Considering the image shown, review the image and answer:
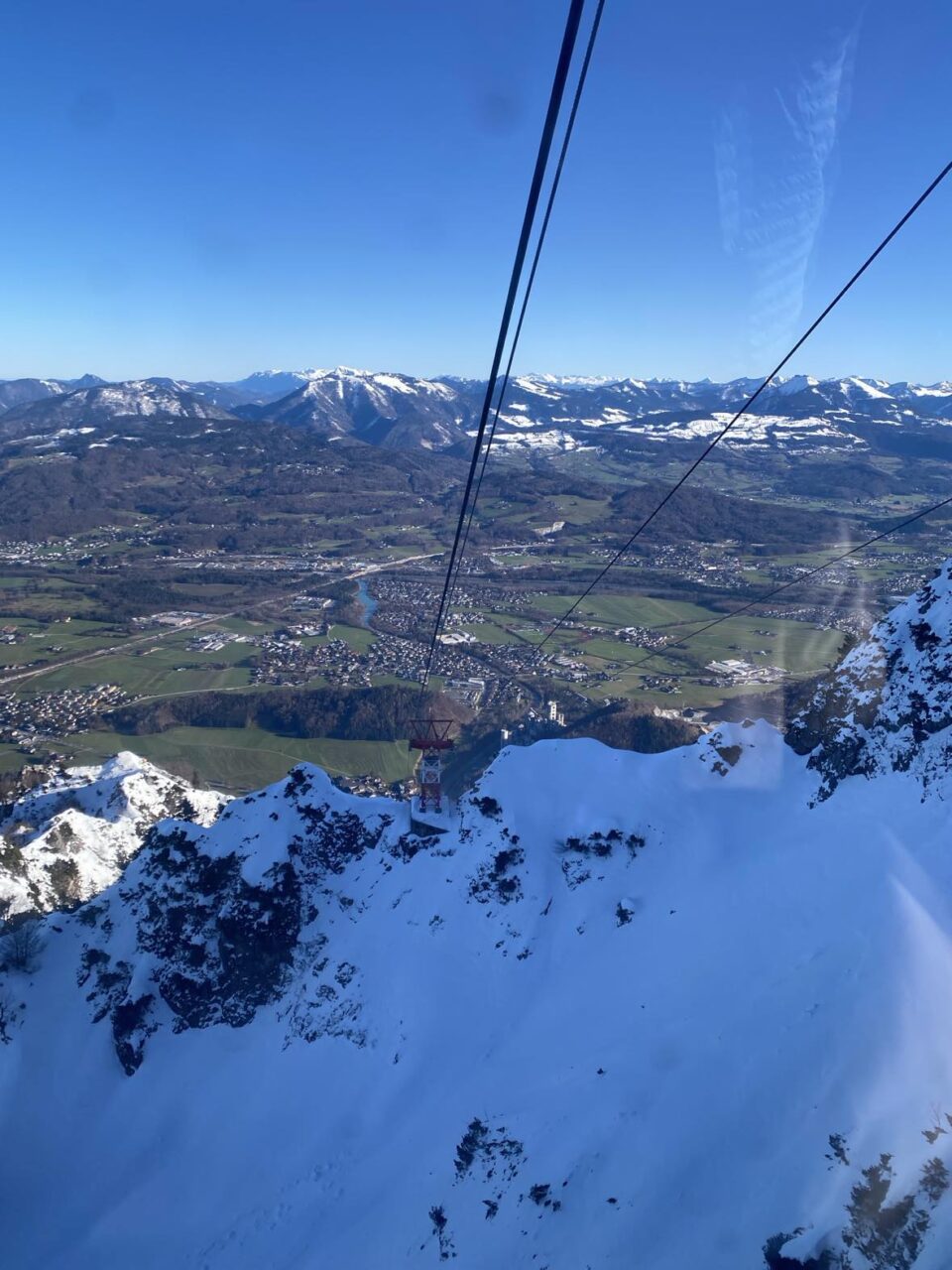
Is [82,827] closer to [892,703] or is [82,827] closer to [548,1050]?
Answer: [548,1050]

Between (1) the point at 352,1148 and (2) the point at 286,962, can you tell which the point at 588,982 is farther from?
(2) the point at 286,962

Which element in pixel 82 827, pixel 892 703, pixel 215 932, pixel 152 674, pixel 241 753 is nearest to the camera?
pixel 892 703

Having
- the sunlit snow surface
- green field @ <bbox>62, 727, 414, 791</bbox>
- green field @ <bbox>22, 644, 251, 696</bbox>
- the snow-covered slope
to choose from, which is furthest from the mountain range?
green field @ <bbox>22, 644, 251, 696</bbox>

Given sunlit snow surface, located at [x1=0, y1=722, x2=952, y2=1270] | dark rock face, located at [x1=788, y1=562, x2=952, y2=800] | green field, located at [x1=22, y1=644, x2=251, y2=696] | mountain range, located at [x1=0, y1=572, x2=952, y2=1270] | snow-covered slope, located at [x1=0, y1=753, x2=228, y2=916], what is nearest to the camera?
mountain range, located at [x1=0, y1=572, x2=952, y2=1270]

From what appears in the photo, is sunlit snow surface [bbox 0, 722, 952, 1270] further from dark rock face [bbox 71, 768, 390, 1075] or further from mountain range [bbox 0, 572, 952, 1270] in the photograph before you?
dark rock face [bbox 71, 768, 390, 1075]

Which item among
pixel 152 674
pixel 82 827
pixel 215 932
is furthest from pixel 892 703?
pixel 152 674

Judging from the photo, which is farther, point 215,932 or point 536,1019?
point 215,932
